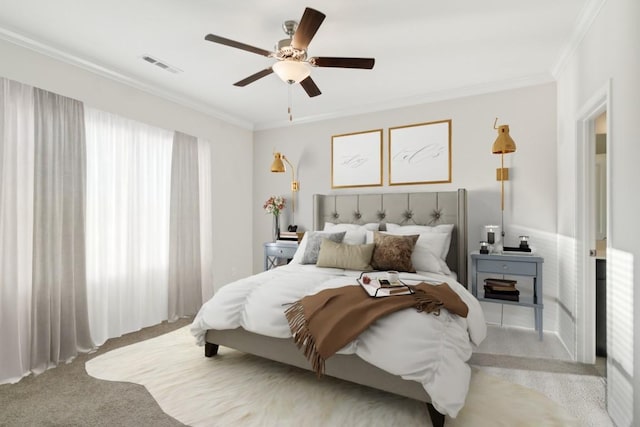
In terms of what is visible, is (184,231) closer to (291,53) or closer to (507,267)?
(291,53)

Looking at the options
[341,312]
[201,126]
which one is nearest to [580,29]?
[341,312]

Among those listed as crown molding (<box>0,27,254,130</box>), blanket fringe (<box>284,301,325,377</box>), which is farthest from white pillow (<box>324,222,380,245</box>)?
crown molding (<box>0,27,254,130</box>)

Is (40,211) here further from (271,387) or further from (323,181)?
(323,181)

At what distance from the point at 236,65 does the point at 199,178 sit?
1.62 metres

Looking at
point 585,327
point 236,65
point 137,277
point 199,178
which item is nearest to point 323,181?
point 199,178

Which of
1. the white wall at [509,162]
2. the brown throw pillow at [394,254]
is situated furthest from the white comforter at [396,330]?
the white wall at [509,162]

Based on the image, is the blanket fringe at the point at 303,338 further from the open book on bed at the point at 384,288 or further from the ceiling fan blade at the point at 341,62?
the ceiling fan blade at the point at 341,62

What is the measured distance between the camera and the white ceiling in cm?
214

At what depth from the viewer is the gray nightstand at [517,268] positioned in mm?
2898

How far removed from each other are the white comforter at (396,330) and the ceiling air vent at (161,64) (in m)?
2.10

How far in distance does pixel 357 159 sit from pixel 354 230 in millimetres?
1129

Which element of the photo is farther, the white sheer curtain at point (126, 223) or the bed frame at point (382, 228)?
the white sheer curtain at point (126, 223)

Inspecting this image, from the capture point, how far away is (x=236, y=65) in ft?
9.64

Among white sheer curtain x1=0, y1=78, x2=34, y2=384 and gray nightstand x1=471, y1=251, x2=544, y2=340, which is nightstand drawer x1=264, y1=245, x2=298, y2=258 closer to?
gray nightstand x1=471, y1=251, x2=544, y2=340
